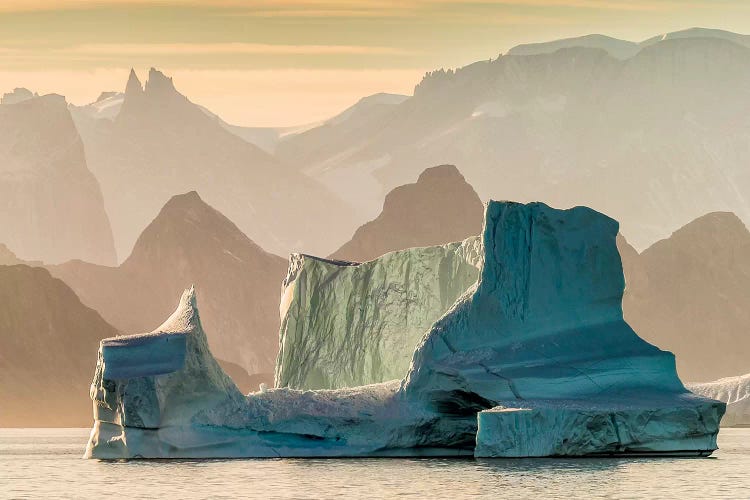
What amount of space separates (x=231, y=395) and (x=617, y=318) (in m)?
13.1

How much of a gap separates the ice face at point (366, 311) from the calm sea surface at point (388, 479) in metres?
7.27

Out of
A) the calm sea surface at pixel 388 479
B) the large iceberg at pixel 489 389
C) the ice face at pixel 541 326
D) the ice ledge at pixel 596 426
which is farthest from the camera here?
the ice face at pixel 541 326

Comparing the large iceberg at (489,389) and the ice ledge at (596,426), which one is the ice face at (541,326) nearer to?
the large iceberg at (489,389)

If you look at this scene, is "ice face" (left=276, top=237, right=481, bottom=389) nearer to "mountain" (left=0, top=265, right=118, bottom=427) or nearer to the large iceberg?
the large iceberg

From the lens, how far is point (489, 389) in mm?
61531

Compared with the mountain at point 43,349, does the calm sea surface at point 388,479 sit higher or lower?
lower

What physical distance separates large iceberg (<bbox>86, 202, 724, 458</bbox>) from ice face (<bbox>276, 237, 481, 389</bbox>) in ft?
16.8

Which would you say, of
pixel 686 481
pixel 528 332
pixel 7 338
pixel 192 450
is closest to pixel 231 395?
pixel 192 450

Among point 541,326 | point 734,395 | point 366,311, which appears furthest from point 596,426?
point 734,395

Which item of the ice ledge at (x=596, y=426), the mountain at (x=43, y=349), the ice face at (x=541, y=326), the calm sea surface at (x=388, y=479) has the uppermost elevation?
the mountain at (x=43, y=349)

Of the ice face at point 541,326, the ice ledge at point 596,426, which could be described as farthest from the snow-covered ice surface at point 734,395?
the ice ledge at point 596,426

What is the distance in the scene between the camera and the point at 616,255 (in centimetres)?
6581

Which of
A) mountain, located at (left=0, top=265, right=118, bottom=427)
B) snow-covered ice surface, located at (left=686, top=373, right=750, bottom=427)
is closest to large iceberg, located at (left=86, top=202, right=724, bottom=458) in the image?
snow-covered ice surface, located at (left=686, top=373, right=750, bottom=427)

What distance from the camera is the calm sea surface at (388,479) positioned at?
52531 millimetres
